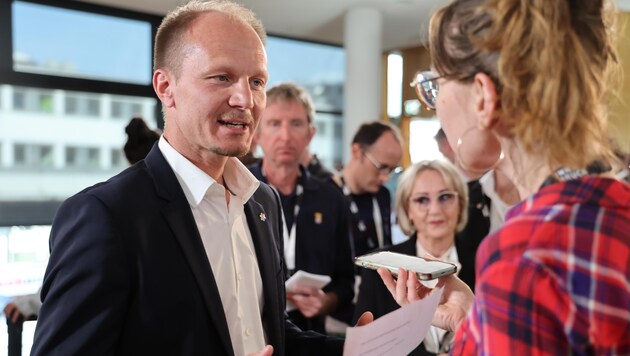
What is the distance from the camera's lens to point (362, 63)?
22.9 ft

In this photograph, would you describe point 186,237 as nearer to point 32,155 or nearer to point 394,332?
point 394,332

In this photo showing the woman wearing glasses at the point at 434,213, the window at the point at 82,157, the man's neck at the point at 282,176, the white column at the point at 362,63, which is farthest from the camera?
the white column at the point at 362,63

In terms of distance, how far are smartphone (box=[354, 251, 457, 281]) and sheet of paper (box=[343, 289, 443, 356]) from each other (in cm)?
4

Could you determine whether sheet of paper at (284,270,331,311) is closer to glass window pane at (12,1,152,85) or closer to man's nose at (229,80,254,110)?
man's nose at (229,80,254,110)

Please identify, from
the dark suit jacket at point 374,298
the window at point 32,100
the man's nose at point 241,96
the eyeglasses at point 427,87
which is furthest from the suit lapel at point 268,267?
the window at point 32,100

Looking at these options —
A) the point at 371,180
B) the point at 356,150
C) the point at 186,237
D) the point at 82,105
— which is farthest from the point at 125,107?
the point at 186,237

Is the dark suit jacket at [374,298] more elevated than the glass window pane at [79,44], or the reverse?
the glass window pane at [79,44]

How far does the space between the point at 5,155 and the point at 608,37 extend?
6062 millimetres

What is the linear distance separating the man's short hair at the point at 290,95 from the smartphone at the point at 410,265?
1424mm

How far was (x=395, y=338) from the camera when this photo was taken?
1078 mm

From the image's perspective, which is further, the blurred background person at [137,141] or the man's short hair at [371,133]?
the man's short hair at [371,133]

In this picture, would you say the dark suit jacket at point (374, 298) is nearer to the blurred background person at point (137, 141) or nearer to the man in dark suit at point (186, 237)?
the man in dark suit at point (186, 237)

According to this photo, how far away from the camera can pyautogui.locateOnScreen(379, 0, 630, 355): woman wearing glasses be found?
2.17 feet

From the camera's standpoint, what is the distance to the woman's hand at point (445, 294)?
4.05 feet
